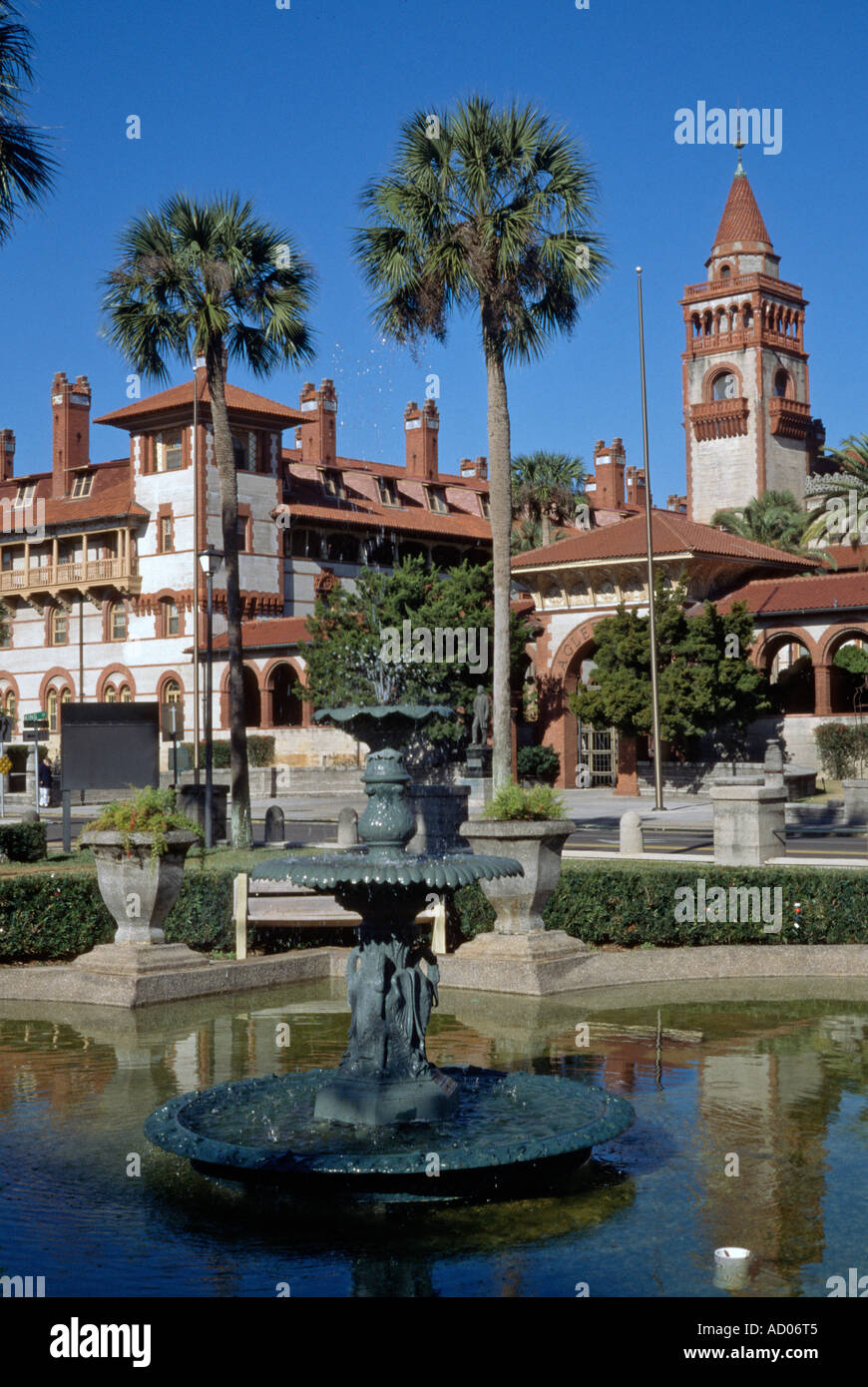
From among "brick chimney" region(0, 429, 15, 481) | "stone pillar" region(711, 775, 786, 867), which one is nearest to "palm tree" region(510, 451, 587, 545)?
"brick chimney" region(0, 429, 15, 481)

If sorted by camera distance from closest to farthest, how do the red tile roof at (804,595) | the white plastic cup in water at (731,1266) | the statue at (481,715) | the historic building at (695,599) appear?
the white plastic cup in water at (731,1266)
the statue at (481,715)
the red tile roof at (804,595)
the historic building at (695,599)

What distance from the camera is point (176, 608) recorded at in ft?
203

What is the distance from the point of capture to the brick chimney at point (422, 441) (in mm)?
77438

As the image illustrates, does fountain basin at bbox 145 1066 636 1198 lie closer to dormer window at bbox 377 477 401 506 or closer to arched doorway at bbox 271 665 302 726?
arched doorway at bbox 271 665 302 726

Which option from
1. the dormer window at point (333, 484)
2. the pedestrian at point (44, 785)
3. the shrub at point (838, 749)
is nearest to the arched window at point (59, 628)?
the pedestrian at point (44, 785)

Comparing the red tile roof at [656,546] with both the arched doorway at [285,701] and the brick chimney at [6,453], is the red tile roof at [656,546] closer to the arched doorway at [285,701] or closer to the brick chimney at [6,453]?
the arched doorway at [285,701]

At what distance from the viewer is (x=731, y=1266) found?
609 cm

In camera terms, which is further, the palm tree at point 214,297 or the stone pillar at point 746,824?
the palm tree at point 214,297

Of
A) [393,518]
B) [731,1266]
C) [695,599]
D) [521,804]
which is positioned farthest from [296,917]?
[393,518]

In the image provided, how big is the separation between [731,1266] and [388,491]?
222ft

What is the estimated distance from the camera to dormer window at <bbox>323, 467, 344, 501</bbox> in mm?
69375

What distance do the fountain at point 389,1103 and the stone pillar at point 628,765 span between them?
3803 centimetres

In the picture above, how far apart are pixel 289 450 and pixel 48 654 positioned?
16.8 metres

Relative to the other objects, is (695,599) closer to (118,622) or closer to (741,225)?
(118,622)
